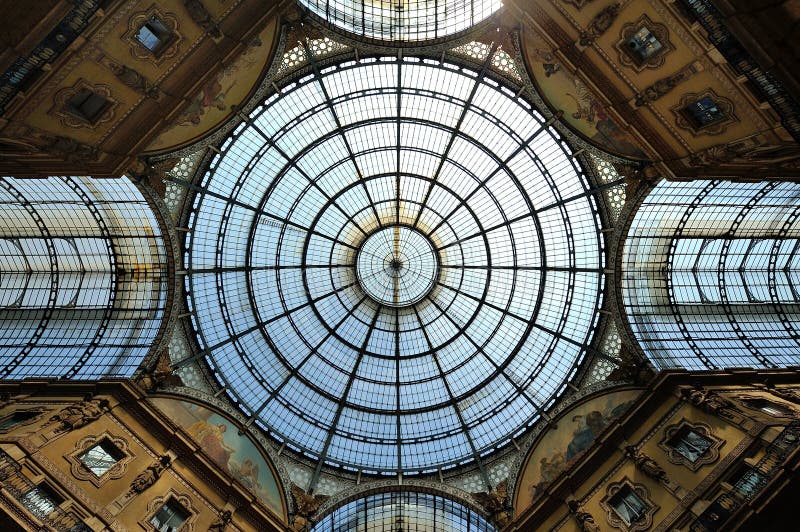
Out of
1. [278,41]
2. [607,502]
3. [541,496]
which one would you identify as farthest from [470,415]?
[278,41]

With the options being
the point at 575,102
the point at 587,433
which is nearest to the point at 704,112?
the point at 575,102

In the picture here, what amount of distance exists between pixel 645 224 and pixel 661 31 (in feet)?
37.3

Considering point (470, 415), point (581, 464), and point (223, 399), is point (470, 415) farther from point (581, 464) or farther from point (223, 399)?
Answer: point (223, 399)

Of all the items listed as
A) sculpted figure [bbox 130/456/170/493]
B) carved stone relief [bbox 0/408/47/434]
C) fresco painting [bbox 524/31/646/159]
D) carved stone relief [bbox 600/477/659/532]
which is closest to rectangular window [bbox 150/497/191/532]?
sculpted figure [bbox 130/456/170/493]

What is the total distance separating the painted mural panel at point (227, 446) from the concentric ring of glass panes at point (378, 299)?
1636 mm

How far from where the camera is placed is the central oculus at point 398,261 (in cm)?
2786

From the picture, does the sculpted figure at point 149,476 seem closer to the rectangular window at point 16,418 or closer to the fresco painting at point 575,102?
the rectangular window at point 16,418

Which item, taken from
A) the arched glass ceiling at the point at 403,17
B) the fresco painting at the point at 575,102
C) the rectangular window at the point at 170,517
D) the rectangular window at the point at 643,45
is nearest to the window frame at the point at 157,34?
the arched glass ceiling at the point at 403,17

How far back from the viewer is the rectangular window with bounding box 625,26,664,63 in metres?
14.5

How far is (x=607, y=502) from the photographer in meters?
19.6

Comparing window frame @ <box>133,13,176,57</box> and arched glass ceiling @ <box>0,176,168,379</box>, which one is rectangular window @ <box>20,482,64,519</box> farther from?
window frame @ <box>133,13,176,57</box>

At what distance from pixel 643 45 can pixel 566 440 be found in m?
16.8

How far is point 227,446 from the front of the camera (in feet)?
74.9

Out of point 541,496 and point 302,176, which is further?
point 302,176
